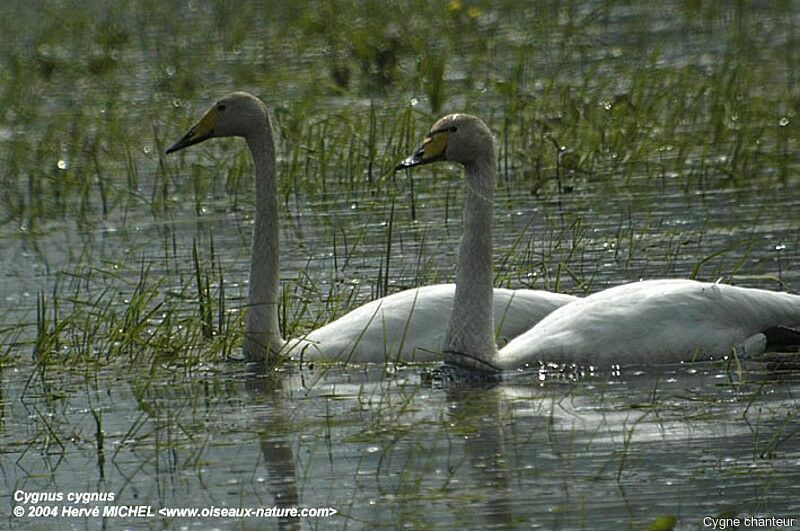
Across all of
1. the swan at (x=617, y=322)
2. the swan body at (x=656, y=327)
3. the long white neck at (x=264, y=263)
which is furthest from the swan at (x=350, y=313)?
the swan body at (x=656, y=327)

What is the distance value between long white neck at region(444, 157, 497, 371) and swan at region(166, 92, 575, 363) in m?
0.08

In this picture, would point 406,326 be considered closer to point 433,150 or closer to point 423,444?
point 433,150

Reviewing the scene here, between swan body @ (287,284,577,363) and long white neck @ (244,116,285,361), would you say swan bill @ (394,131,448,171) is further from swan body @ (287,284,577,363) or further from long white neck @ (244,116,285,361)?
long white neck @ (244,116,285,361)

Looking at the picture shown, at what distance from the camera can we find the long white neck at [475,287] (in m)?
7.80

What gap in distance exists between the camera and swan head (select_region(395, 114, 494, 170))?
8102 millimetres

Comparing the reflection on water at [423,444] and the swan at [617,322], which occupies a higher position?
the swan at [617,322]

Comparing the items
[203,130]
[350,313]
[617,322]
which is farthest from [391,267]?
[617,322]

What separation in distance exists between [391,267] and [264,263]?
132cm

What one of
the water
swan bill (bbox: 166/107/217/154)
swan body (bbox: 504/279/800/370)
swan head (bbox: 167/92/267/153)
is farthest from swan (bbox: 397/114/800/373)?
swan bill (bbox: 166/107/217/154)

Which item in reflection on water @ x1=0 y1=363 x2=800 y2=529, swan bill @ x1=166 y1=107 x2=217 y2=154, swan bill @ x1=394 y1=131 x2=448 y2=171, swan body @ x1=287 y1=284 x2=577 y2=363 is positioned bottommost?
reflection on water @ x1=0 y1=363 x2=800 y2=529

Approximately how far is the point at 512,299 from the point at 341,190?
4.07 metres

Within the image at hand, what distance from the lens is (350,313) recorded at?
8289 mm

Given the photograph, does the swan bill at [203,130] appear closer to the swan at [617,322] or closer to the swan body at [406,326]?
the swan body at [406,326]

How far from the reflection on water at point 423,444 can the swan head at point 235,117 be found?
1.49 m
